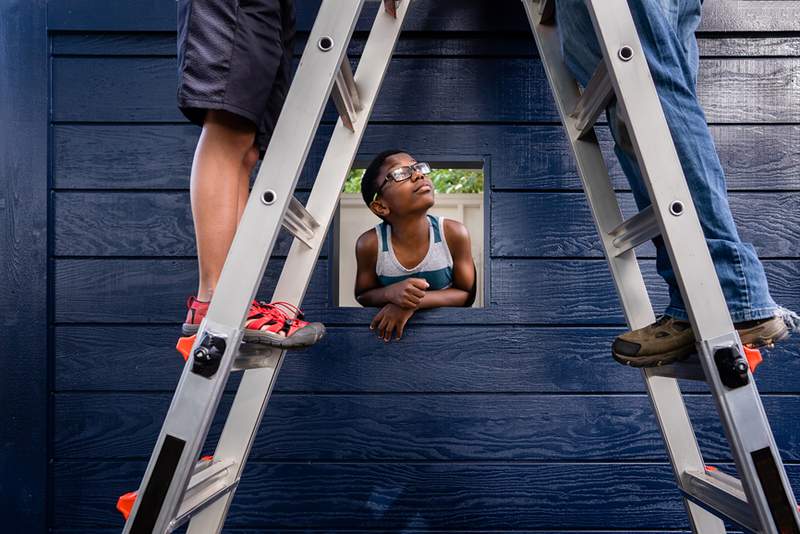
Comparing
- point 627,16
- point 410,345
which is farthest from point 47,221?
point 627,16

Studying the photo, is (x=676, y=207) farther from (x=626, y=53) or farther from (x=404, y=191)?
(x=404, y=191)

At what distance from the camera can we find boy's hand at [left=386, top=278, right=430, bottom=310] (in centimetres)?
144

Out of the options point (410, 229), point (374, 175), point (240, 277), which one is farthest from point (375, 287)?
point (240, 277)

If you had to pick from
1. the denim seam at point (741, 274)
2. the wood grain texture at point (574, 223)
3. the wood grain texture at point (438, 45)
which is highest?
the wood grain texture at point (438, 45)

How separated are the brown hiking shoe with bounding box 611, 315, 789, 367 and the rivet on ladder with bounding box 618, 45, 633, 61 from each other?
372mm

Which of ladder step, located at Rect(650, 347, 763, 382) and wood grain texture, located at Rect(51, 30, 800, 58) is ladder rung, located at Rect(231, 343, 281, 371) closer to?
ladder step, located at Rect(650, 347, 763, 382)

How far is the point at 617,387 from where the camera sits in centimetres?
149

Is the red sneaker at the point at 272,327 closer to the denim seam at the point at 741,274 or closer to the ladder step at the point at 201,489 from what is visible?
the ladder step at the point at 201,489

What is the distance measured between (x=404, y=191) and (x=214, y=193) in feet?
2.09

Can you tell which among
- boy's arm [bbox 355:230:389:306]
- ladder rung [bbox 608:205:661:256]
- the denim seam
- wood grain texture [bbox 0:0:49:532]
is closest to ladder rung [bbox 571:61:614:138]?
ladder rung [bbox 608:205:661:256]

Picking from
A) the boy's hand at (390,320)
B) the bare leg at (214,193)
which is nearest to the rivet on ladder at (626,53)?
the bare leg at (214,193)

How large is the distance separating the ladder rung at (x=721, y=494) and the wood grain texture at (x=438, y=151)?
2.49ft

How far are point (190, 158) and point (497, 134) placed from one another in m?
0.77

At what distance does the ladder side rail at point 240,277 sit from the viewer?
2.58 ft
